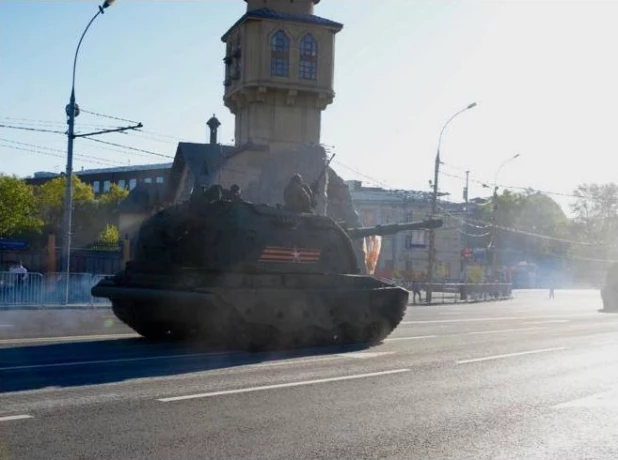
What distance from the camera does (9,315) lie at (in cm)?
2286

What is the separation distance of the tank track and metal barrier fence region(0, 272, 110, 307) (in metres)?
9.29

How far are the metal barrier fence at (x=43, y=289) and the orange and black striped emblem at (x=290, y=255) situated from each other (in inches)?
462

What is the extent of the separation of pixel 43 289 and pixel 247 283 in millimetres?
12605

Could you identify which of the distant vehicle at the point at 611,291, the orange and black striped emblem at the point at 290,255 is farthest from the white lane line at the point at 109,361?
the distant vehicle at the point at 611,291

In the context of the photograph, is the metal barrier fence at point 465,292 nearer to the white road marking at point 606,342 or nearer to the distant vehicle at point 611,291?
the distant vehicle at point 611,291

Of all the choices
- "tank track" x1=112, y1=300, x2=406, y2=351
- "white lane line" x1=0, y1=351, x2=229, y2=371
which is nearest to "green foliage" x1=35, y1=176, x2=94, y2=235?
"tank track" x1=112, y1=300, x2=406, y2=351

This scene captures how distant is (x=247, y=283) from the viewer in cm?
1553

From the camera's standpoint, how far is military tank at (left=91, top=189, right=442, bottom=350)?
15273 millimetres

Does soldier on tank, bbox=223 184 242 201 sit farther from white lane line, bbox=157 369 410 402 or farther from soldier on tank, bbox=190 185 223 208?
white lane line, bbox=157 369 410 402

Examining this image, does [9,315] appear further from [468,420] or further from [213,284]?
[468,420]

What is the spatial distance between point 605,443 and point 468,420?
1440 mm

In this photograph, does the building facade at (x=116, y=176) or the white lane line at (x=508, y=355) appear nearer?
the white lane line at (x=508, y=355)

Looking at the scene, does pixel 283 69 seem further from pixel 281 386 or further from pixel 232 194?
pixel 281 386

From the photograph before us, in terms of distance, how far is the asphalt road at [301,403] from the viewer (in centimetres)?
763
